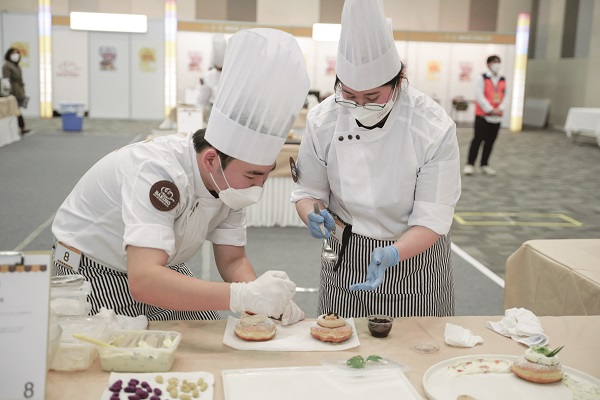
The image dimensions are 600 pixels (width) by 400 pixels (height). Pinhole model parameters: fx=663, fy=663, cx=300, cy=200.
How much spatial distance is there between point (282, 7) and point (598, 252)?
45.0 feet

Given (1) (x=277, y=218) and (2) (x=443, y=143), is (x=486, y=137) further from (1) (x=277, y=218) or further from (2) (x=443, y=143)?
(2) (x=443, y=143)

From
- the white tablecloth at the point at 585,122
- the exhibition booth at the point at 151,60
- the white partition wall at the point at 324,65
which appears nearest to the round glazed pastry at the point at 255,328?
the white tablecloth at the point at 585,122

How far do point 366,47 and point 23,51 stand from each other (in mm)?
14514

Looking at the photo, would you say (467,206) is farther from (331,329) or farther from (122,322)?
(122,322)

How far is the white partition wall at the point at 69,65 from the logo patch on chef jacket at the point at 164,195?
1411 cm

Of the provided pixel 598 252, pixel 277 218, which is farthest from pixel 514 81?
pixel 598 252

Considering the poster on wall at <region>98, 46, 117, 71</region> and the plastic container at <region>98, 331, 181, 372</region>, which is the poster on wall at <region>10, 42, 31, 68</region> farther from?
the plastic container at <region>98, 331, 181, 372</region>

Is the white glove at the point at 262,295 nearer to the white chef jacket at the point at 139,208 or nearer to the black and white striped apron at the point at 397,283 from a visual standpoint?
the white chef jacket at the point at 139,208

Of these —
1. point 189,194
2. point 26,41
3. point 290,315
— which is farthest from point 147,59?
point 290,315

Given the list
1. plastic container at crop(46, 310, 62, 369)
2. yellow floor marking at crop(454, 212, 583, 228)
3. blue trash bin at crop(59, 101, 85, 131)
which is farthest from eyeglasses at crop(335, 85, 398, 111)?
blue trash bin at crop(59, 101, 85, 131)

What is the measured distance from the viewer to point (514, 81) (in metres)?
15.5

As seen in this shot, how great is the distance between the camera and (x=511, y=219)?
6.18 m

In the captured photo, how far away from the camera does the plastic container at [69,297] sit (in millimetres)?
1505

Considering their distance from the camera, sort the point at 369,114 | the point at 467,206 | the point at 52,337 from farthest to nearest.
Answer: the point at 467,206 < the point at 369,114 < the point at 52,337
